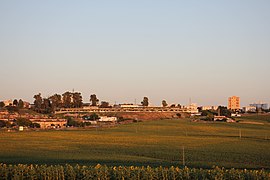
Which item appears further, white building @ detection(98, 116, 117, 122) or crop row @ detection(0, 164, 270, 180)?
white building @ detection(98, 116, 117, 122)

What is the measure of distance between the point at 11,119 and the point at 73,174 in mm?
114811

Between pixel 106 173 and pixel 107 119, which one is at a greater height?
pixel 106 173

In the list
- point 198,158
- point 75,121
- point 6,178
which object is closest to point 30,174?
point 6,178

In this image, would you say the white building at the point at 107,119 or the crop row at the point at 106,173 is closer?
the crop row at the point at 106,173

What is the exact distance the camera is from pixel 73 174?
29453 millimetres

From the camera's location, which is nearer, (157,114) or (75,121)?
(75,121)

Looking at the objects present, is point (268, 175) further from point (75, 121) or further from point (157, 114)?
point (157, 114)

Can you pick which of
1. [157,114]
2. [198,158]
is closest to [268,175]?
[198,158]

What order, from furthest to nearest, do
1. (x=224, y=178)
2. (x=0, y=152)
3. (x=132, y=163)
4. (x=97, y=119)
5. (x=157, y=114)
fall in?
(x=157, y=114)
(x=97, y=119)
(x=0, y=152)
(x=132, y=163)
(x=224, y=178)

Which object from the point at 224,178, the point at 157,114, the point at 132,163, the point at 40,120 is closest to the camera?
the point at 224,178

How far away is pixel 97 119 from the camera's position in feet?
519

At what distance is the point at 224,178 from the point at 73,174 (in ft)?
32.8

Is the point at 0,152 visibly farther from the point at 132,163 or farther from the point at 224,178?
the point at 224,178

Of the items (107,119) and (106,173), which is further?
(107,119)
